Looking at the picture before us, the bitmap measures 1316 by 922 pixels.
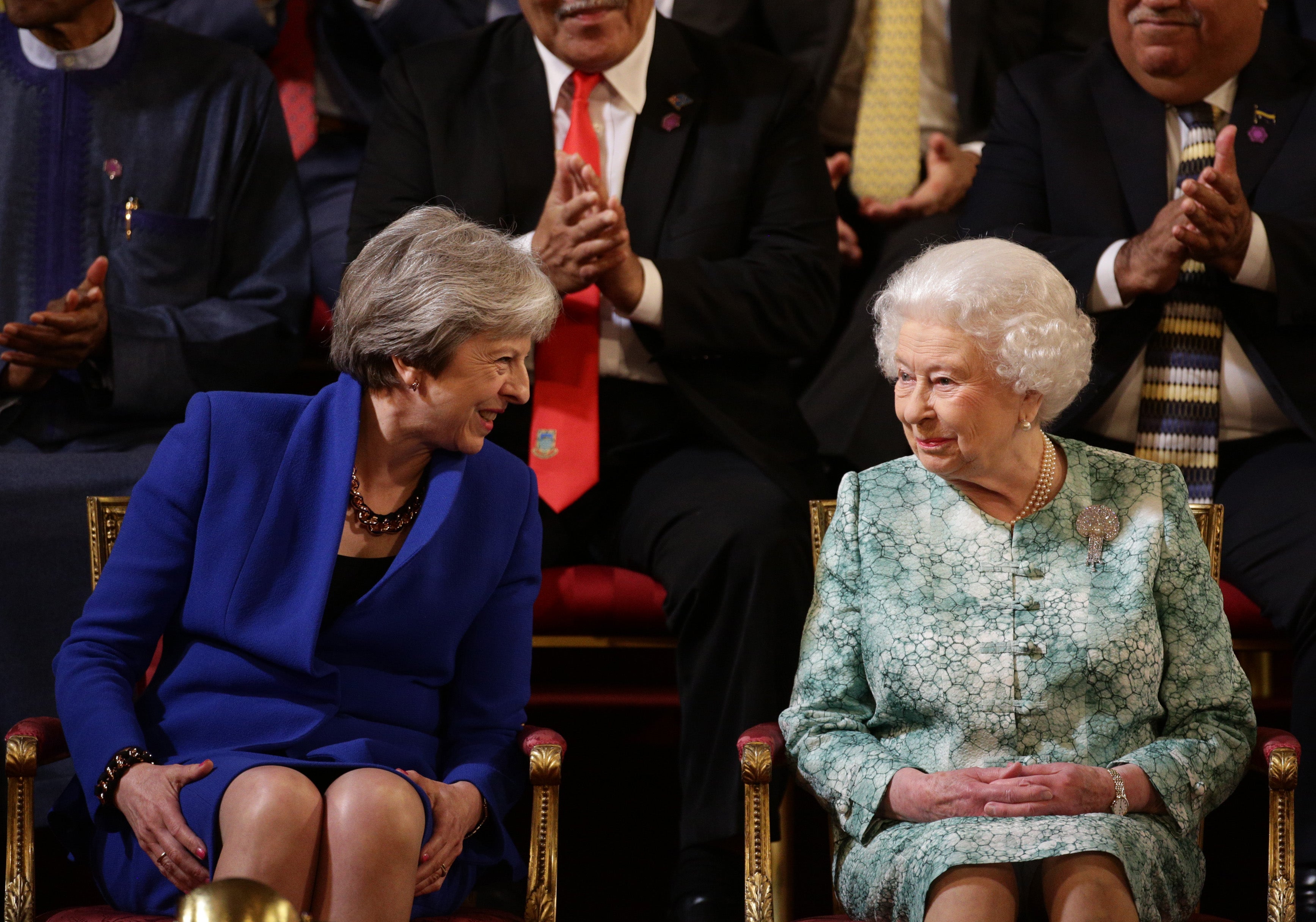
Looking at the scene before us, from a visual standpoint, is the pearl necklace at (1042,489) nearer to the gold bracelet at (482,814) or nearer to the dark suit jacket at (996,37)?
the gold bracelet at (482,814)

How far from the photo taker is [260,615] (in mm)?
1937

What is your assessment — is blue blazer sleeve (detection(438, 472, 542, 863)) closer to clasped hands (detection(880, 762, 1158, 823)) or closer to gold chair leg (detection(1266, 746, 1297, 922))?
clasped hands (detection(880, 762, 1158, 823))

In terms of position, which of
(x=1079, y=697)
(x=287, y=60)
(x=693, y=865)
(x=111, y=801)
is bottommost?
(x=693, y=865)

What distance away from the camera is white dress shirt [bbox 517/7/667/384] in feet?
9.99

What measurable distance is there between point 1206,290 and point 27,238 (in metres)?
2.44

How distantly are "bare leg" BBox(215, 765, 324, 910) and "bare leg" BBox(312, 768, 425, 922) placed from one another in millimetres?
21

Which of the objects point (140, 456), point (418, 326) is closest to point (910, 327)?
point (418, 326)

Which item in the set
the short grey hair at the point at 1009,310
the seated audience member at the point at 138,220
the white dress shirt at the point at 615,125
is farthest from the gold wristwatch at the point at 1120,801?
the seated audience member at the point at 138,220

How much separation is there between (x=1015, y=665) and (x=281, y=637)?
3.23 feet

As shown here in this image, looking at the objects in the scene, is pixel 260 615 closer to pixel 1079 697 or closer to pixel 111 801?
pixel 111 801

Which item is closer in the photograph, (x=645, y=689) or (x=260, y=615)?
(x=260, y=615)


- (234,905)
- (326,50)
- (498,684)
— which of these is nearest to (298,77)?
(326,50)

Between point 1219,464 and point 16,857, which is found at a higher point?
point 1219,464

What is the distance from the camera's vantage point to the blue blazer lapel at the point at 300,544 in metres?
1.92
